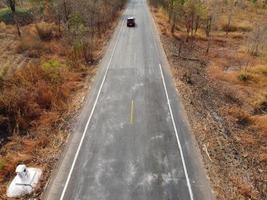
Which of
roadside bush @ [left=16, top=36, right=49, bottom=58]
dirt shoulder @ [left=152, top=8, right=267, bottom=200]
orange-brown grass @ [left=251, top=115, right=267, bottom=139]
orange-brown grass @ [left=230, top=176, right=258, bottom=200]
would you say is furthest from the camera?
roadside bush @ [left=16, top=36, right=49, bottom=58]

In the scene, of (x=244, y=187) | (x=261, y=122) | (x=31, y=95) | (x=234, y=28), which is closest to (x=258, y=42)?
(x=234, y=28)

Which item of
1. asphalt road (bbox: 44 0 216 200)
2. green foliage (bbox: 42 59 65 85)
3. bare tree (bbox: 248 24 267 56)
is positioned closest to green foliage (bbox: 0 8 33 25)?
green foliage (bbox: 42 59 65 85)

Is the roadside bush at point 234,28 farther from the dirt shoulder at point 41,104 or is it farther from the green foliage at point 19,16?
the green foliage at point 19,16

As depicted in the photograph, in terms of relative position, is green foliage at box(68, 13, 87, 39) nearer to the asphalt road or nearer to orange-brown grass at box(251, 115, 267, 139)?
the asphalt road

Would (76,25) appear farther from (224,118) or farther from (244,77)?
(224,118)

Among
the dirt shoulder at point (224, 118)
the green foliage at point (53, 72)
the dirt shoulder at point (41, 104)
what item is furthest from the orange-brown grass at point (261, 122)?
the green foliage at point (53, 72)

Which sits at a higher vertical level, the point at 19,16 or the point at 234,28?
the point at 19,16
